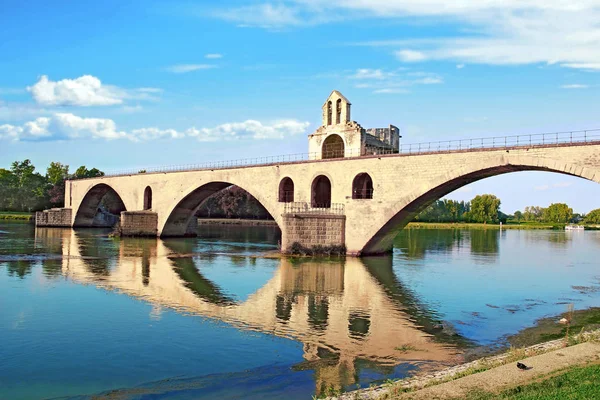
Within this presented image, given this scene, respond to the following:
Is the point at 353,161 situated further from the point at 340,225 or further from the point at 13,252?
the point at 13,252

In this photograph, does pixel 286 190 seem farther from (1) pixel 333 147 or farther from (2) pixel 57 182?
(2) pixel 57 182

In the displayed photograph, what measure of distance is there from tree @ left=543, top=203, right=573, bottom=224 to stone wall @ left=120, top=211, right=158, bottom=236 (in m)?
106

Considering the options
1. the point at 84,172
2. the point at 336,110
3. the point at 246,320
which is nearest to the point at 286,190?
the point at 336,110

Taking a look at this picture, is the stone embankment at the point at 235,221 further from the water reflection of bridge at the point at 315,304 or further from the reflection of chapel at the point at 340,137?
the water reflection of bridge at the point at 315,304

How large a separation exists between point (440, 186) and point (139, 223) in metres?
29.3

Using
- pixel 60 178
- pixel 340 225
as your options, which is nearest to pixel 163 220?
pixel 340 225

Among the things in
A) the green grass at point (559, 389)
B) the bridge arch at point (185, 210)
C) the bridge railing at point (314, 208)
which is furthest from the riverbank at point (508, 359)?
the bridge arch at point (185, 210)

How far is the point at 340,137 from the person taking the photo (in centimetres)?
3925

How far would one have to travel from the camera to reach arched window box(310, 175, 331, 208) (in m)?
35.2

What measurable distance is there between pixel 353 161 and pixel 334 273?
9.46m

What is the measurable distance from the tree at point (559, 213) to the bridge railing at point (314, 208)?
352 feet

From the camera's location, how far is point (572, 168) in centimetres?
2306

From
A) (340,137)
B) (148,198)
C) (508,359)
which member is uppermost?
(340,137)

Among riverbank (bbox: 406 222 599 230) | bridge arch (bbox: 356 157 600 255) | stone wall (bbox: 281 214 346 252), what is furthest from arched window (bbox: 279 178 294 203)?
riverbank (bbox: 406 222 599 230)
